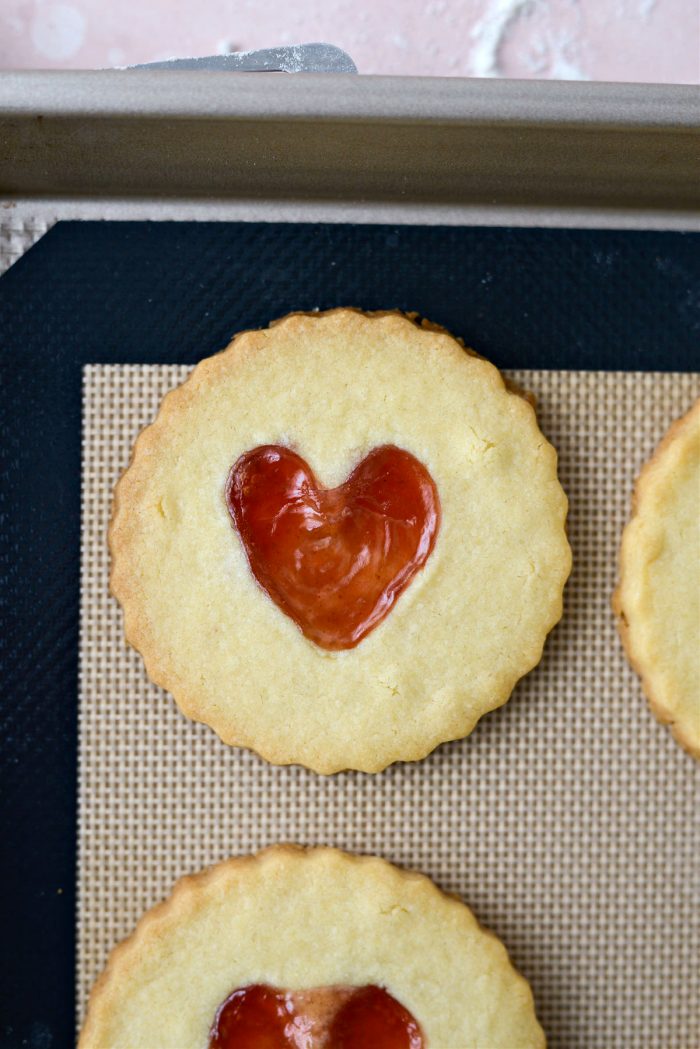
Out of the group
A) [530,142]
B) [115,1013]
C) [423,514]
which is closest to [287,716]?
[423,514]

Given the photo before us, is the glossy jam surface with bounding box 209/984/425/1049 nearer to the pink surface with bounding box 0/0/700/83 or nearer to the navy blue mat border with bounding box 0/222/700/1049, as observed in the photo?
the navy blue mat border with bounding box 0/222/700/1049

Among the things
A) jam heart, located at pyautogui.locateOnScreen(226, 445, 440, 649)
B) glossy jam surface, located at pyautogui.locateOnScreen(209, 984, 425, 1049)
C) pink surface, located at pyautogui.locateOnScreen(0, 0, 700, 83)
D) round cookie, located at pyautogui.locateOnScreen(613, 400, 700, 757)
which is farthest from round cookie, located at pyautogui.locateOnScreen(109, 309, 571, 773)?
pink surface, located at pyautogui.locateOnScreen(0, 0, 700, 83)

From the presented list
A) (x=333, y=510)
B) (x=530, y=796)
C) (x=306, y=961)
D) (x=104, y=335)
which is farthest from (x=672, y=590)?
(x=104, y=335)

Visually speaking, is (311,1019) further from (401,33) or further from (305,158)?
(401,33)

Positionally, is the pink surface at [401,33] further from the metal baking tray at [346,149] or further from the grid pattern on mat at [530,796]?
the grid pattern on mat at [530,796]

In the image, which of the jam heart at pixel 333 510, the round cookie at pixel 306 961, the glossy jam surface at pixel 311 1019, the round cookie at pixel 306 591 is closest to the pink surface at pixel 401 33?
the round cookie at pixel 306 591
